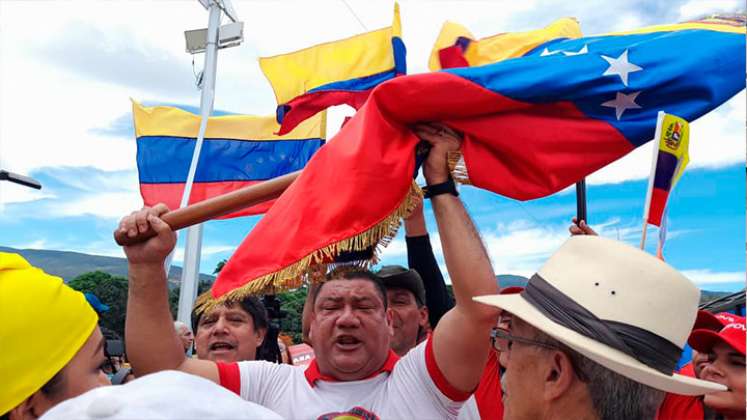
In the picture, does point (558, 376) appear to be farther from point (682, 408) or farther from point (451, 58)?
point (451, 58)

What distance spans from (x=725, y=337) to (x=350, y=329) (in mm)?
1670

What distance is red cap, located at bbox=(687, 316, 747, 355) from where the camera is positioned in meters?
2.88

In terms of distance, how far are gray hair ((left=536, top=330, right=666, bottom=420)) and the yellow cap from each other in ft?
4.79

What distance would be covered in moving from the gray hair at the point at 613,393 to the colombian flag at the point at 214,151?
5.88 meters

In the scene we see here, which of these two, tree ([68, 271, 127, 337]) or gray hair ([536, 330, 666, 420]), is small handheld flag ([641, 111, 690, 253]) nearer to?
gray hair ([536, 330, 666, 420])

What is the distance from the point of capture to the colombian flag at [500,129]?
8.00ft

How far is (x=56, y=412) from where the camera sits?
108cm

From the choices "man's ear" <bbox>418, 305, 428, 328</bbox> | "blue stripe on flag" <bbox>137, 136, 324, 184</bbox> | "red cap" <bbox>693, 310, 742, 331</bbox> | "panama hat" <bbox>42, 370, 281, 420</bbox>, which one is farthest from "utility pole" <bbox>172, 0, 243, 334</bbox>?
"panama hat" <bbox>42, 370, 281, 420</bbox>

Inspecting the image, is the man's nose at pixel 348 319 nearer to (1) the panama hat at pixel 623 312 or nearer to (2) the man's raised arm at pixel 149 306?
(2) the man's raised arm at pixel 149 306

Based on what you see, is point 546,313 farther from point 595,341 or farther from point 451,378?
point 451,378

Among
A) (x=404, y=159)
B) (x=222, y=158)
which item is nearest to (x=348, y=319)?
(x=404, y=159)

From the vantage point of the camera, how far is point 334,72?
18.7 ft

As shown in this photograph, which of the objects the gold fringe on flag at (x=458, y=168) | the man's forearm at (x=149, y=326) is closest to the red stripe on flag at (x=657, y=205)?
the gold fringe on flag at (x=458, y=168)

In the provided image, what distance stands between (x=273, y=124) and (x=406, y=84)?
17.7ft
